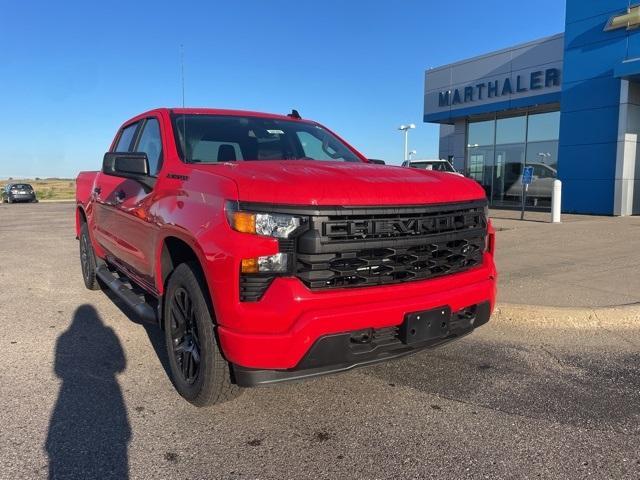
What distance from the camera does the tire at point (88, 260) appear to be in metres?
6.41

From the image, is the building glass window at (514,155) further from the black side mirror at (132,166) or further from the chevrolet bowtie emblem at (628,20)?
the black side mirror at (132,166)

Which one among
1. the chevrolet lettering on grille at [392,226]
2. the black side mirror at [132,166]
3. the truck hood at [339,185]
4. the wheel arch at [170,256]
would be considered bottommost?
the wheel arch at [170,256]

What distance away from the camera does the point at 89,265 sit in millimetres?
6566

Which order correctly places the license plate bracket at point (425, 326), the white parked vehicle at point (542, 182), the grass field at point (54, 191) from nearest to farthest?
the license plate bracket at point (425, 326) → the white parked vehicle at point (542, 182) → the grass field at point (54, 191)

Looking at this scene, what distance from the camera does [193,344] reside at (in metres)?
3.30

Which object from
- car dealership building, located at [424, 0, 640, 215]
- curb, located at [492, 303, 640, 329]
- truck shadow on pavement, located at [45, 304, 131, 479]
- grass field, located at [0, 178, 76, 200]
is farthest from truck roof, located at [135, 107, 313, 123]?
grass field, located at [0, 178, 76, 200]

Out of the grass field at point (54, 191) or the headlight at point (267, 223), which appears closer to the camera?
the headlight at point (267, 223)

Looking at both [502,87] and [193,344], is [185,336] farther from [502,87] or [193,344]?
[502,87]

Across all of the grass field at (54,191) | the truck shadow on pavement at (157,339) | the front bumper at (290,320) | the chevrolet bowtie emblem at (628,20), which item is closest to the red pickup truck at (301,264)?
the front bumper at (290,320)

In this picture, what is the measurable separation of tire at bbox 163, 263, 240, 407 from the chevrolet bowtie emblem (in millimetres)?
16892

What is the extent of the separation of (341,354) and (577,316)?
3314mm

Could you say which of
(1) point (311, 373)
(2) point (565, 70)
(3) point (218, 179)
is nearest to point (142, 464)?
(1) point (311, 373)

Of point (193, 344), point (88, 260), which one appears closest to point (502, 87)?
point (88, 260)

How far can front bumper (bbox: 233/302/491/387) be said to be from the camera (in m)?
2.78
